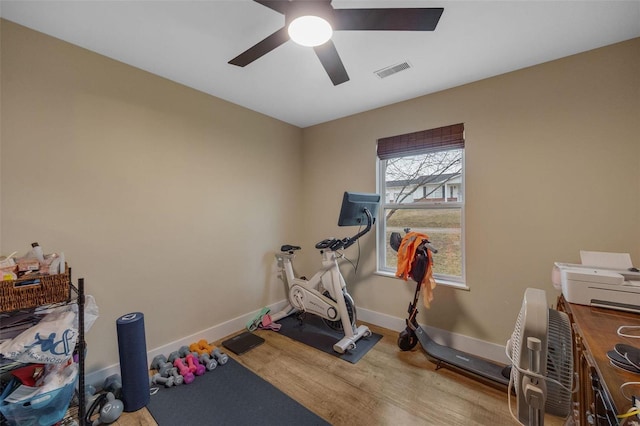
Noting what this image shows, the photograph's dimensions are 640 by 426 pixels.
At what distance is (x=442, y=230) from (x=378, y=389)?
64.4 inches

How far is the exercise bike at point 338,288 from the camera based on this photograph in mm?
2535

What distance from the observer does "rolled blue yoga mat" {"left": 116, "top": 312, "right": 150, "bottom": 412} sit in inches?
70.2

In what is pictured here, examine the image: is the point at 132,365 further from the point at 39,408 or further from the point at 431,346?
the point at 431,346

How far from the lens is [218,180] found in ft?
9.25

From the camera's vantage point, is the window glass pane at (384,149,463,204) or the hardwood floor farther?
the window glass pane at (384,149,463,204)

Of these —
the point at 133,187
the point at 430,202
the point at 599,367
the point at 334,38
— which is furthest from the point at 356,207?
the point at 133,187

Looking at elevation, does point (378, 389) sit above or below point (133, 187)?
below

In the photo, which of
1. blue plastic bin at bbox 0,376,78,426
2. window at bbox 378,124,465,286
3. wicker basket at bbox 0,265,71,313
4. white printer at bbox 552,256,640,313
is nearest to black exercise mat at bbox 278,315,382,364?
window at bbox 378,124,465,286

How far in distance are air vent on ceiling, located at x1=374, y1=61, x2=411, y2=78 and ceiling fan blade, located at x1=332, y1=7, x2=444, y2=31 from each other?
0.91m

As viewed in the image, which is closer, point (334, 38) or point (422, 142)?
point (334, 38)

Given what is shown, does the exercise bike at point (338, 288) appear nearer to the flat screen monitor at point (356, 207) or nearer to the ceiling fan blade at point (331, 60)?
the flat screen monitor at point (356, 207)

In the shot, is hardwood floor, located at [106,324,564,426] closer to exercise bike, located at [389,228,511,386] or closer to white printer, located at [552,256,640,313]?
exercise bike, located at [389,228,511,386]

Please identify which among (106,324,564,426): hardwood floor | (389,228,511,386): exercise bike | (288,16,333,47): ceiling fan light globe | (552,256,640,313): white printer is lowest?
(106,324,564,426): hardwood floor

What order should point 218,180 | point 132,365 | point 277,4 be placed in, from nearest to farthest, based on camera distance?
point 277,4, point 132,365, point 218,180
